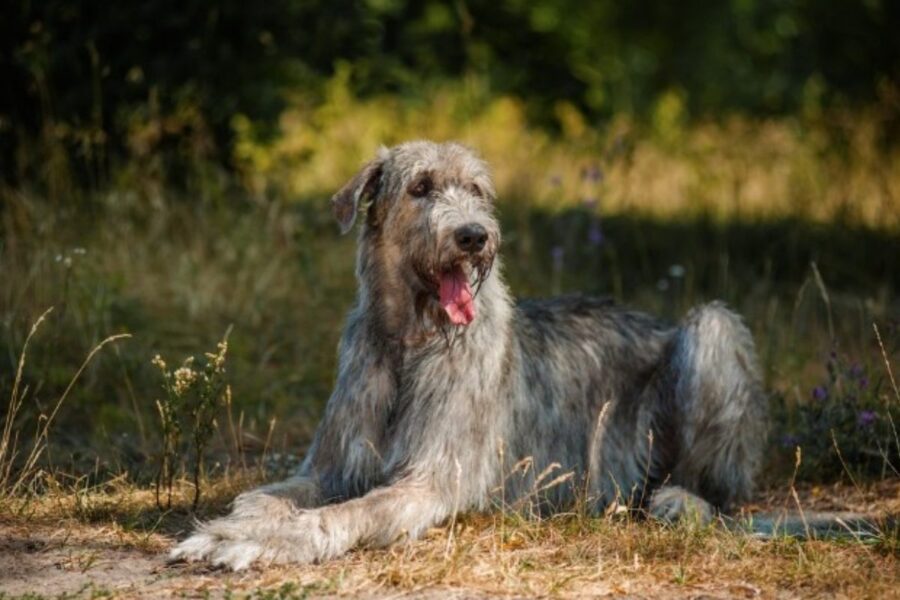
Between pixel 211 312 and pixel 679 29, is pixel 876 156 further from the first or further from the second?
pixel 679 29

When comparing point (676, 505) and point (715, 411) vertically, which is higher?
point (715, 411)

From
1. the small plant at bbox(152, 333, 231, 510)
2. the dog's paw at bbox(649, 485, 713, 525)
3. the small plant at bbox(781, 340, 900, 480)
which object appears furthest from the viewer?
the small plant at bbox(781, 340, 900, 480)

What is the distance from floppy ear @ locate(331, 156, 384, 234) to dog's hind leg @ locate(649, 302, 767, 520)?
1837 millimetres

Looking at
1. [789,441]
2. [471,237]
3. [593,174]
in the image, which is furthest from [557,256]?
[471,237]

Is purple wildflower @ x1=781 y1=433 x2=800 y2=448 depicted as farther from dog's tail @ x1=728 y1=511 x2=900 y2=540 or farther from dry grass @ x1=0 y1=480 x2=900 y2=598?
dry grass @ x1=0 y1=480 x2=900 y2=598

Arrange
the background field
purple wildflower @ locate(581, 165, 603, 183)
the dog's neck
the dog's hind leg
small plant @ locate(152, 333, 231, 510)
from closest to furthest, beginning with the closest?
1. the background field
2. the dog's neck
3. small plant @ locate(152, 333, 231, 510)
4. the dog's hind leg
5. purple wildflower @ locate(581, 165, 603, 183)

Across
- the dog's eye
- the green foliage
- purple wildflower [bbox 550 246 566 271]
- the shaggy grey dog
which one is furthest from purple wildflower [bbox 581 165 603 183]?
the dog's eye

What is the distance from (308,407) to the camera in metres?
8.64

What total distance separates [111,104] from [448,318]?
5.58 m

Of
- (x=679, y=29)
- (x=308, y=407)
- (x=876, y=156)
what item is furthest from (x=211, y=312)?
(x=679, y=29)

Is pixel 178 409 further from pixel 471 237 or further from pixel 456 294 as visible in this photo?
pixel 471 237

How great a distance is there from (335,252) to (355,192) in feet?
14.5

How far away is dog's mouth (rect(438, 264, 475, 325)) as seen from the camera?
6125 mm

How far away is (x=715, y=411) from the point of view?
7.07m
